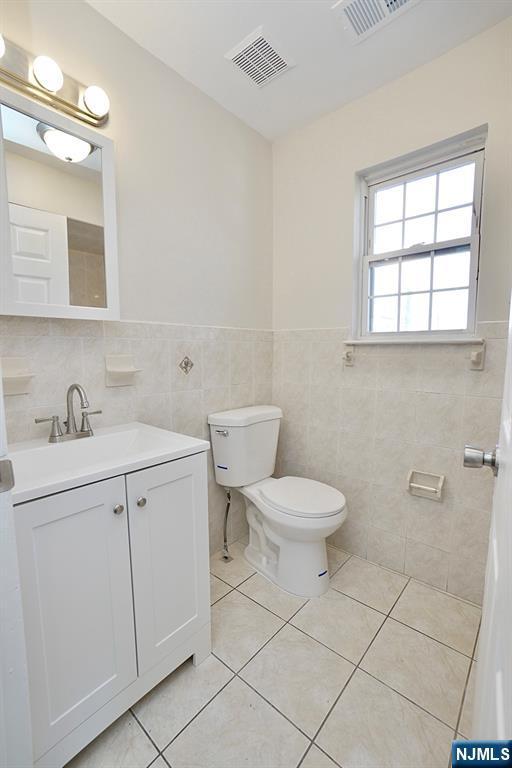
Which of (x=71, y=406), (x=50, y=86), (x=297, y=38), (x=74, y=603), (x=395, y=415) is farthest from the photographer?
(x=395, y=415)

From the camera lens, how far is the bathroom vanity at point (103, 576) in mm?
840

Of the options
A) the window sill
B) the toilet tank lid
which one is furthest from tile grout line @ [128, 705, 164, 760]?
the window sill

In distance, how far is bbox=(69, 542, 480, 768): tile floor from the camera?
38.6 inches

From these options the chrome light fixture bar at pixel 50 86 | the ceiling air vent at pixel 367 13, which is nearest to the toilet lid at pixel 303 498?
the chrome light fixture bar at pixel 50 86

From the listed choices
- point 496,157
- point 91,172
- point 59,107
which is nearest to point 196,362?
point 91,172

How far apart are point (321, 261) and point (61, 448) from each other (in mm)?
1641

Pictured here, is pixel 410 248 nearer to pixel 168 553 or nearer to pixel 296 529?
pixel 296 529

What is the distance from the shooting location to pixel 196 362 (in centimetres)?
176

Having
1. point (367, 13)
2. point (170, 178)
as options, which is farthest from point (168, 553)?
point (367, 13)

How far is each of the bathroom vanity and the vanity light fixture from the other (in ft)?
3.47

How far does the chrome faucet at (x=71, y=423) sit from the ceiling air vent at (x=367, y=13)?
5.86 ft

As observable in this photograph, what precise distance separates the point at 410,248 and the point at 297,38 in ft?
3.41

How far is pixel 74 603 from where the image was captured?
0.90m

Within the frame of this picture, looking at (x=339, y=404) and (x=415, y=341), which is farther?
(x=339, y=404)
